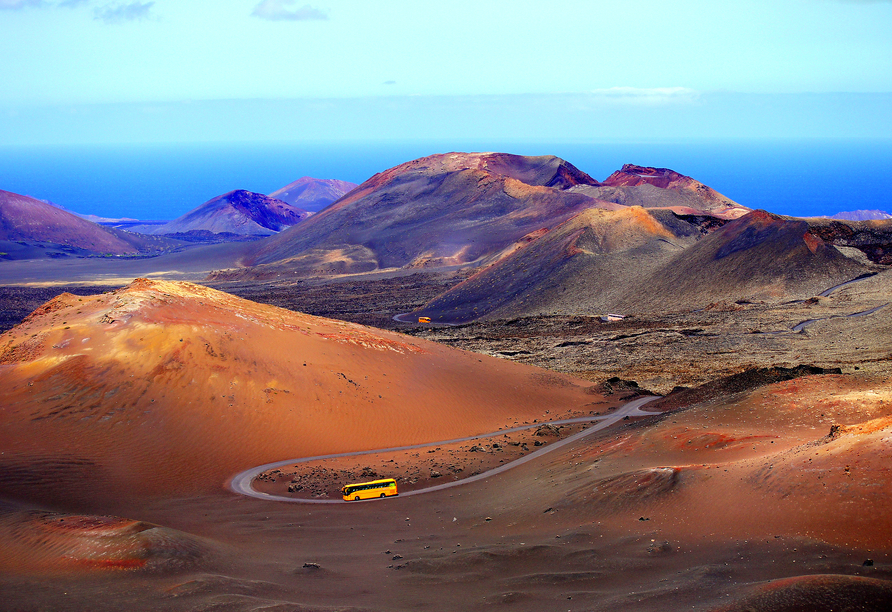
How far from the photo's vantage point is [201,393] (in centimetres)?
2492

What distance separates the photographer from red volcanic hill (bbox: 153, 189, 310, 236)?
495ft

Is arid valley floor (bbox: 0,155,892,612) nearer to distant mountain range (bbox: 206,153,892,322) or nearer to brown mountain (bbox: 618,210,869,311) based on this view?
brown mountain (bbox: 618,210,869,311)

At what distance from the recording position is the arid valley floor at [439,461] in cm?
1229

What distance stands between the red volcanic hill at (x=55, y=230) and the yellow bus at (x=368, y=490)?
109m

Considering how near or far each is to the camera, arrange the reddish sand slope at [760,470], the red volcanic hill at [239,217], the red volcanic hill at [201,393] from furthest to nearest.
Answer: the red volcanic hill at [239,217] → the red volcanic hill at [201,393] → the reddish sand slope at [760,470]

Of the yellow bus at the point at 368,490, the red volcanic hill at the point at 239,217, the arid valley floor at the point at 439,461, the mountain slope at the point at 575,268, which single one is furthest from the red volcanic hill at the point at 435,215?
the yellow bus at the point at 368,490

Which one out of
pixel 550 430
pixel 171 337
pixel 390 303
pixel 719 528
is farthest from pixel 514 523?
pixel 390 303

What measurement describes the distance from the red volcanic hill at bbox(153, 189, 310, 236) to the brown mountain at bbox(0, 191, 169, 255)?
80.2 feet

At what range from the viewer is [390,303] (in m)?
66.5

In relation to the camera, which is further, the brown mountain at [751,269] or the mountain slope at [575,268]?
the mountain slope at [575,268]

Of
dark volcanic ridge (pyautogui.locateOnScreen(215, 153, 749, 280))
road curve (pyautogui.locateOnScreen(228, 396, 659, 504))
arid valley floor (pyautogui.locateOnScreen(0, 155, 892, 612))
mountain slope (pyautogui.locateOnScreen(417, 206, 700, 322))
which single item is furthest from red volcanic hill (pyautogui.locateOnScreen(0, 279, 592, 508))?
dark volcanic ridge (pyautogui.locateOnScreen(215, 153, 749, 280))

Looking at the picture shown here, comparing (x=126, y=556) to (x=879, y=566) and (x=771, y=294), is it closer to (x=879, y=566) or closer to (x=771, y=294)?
(x=879, y=566)

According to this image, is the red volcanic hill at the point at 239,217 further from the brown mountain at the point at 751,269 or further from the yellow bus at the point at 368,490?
the yellow bus at the point at 368,490

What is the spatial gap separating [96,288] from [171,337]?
179ft
